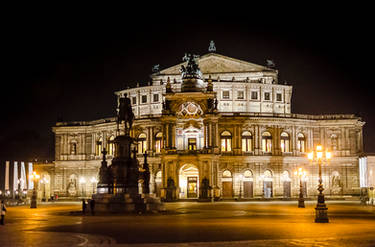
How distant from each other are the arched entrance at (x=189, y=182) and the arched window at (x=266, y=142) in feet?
40.9

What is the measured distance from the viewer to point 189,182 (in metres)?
84.0

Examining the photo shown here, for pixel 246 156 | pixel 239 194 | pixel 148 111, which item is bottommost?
pixel 239 194

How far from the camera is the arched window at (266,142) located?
88250 mm

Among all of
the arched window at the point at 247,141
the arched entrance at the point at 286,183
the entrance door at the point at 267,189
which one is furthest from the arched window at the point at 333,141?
the arched window at the point at 247,141

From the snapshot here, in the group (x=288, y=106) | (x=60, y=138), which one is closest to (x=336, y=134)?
(x=288, y=106)

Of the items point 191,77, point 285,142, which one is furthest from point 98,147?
point 285,142

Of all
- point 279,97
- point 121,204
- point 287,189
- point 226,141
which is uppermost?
point 279,97

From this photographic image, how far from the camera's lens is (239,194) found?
279 ft

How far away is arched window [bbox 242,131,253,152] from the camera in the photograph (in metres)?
87.3

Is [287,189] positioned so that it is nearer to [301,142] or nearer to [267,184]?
[267,184]

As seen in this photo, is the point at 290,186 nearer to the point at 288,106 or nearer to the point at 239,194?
the point at 239,194

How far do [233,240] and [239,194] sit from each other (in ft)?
206

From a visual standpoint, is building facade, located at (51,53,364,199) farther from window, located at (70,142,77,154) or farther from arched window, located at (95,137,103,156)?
window, located at (70,142,77,154)

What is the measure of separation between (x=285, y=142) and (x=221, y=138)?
36.9 ft
